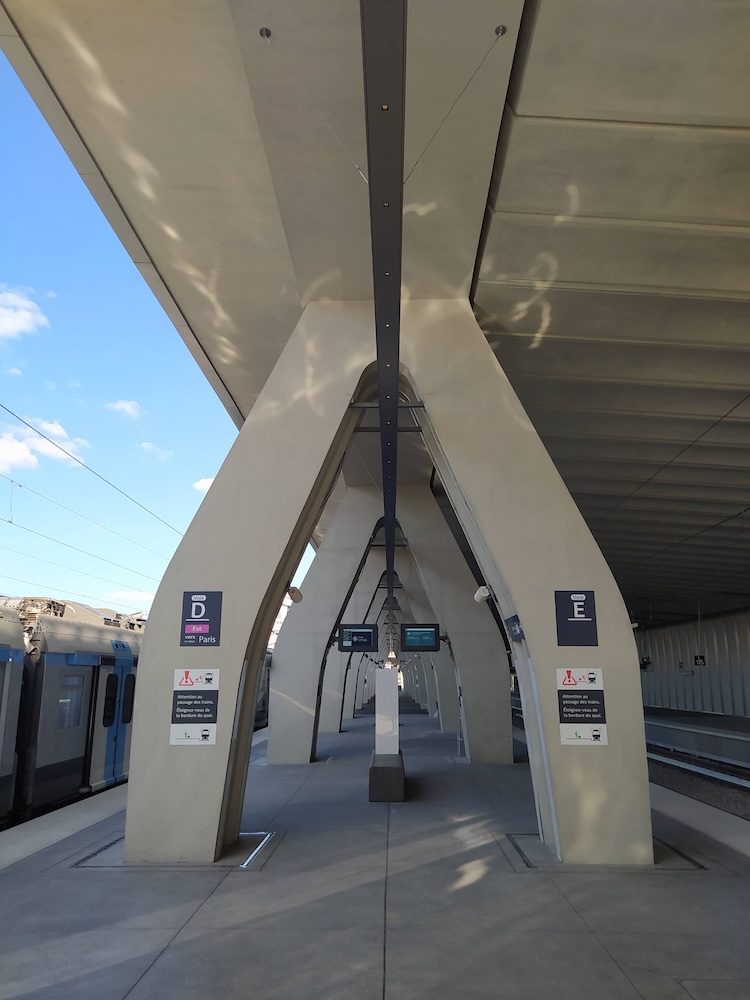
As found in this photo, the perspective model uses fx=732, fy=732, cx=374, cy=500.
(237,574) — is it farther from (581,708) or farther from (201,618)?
(581,708)

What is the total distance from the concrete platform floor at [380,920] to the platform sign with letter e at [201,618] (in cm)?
213

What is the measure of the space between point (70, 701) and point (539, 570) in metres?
7.54

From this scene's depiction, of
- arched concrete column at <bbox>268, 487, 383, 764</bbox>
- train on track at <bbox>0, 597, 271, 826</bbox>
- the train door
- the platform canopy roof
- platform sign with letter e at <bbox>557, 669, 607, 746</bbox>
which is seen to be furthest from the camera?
arched concrete column at <bbox>268, 487, 383, 764</bbox>

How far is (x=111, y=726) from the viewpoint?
12523 mm

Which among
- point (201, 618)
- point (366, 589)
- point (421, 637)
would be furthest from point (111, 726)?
point (366, 589)

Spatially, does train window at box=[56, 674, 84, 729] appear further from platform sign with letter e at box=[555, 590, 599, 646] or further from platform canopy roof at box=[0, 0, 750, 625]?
platform sign with letter e at box=[555, 590, 599, 646]

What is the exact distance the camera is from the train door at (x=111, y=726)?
12.0 metres

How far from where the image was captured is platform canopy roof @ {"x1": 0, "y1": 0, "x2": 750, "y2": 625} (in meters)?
5.34

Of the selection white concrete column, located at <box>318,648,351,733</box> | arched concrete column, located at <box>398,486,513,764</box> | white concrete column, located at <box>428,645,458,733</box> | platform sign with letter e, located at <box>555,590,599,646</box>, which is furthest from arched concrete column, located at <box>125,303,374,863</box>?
white concrete column, located at <box>428,645,458,733</box>

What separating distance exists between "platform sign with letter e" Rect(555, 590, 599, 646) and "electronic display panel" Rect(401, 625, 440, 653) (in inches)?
379

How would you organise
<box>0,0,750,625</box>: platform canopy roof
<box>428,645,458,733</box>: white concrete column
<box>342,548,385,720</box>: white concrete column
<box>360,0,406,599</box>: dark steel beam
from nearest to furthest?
1. <box>360,0,406,599</box>: dark steel beam
2. <box>0,0,750,625</box>: platform canopy roof
3. <box>428,645,458,733</box>: white concrete column
4. <box>342,548,385,720</box>: white concrete column

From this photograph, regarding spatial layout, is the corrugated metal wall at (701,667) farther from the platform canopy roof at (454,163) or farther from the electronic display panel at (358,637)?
the platform canopy roof at (454,163)

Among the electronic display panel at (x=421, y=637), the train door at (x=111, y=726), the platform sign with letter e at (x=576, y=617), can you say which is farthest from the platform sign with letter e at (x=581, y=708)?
the electronic display panel at (x=421, y=637)

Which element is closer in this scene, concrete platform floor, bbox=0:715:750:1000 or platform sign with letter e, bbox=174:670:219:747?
concrete platform floor, bbox=0:715:750:1000
